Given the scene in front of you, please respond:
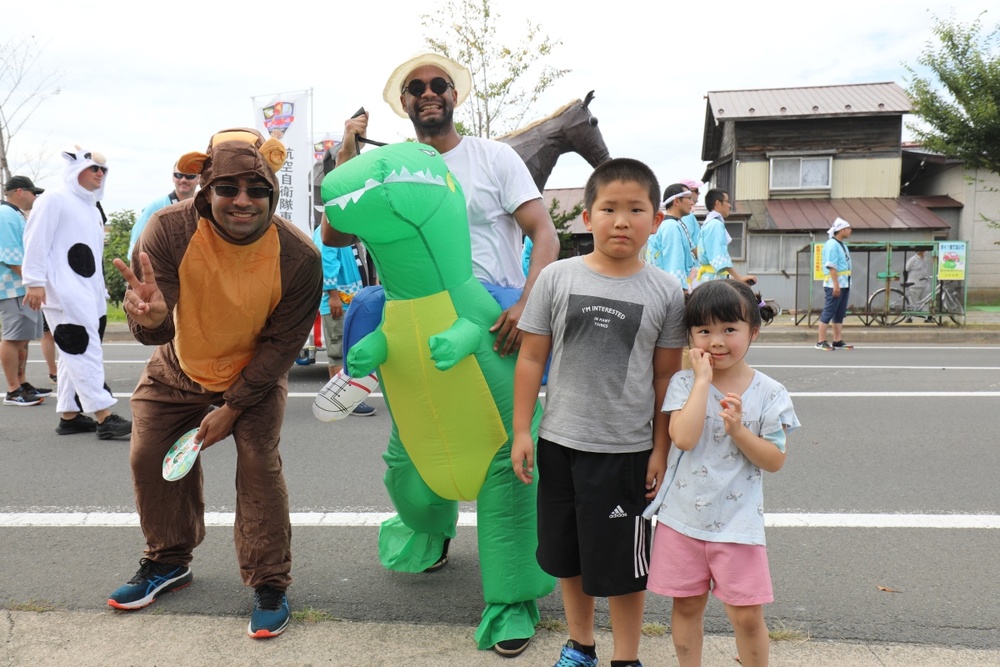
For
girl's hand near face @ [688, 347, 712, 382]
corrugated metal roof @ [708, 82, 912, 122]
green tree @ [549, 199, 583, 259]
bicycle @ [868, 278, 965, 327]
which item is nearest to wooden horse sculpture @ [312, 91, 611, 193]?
girl's hand near face @ [688, 347, 712, 382]

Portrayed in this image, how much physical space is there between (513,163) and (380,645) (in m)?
1.82

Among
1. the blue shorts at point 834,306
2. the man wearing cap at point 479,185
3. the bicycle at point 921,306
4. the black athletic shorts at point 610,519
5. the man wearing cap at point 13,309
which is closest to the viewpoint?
the black athletic shorts at point 610,519

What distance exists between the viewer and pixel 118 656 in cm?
245

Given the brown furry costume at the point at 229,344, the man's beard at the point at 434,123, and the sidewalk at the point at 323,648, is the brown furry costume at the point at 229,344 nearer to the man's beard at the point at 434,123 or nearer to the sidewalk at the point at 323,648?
the sidewalk at the point at 323,648

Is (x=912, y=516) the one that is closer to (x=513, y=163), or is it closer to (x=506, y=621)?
(x=506, y=621)

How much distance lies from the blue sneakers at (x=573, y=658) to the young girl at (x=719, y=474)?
305mm

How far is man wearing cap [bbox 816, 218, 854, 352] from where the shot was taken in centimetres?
1033

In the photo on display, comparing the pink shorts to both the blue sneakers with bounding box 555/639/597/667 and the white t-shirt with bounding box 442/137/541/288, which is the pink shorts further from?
→ the white t-shirt with bounding box 442/137/541/288

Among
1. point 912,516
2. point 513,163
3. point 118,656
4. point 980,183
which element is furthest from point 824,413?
point 980,183

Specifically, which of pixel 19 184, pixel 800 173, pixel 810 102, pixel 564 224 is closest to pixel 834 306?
pixel 564 224

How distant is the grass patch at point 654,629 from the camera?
8.49 ft

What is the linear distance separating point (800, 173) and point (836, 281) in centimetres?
1264

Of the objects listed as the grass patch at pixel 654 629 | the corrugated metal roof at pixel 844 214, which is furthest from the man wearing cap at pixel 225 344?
the corrugated metal roof at pixel 844 214

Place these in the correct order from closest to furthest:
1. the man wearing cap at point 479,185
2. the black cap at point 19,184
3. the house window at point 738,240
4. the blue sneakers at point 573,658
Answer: the blue sneakers at point 573,658 → the man wearing cap at point 479,185 → the black cap at point 19,184 → the house window at point 738,240
